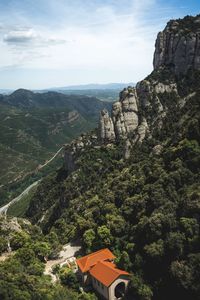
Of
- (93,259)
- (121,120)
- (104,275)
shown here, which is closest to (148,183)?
(93,259)

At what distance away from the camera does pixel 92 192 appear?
91.1 m

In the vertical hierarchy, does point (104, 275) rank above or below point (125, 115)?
below

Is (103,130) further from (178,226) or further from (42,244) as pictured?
(178,226)

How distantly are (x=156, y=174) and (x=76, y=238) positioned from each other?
19.3 metres

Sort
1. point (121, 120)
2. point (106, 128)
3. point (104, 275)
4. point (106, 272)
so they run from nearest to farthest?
point (104, 275), point (106, 272), point (121, 120), point (106, 128)

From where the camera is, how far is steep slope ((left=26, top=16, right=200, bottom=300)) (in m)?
48.6

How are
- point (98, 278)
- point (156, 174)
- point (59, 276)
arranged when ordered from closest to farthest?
1. point (98, 278)
2. point (59, 276)
3. point (156, 174)

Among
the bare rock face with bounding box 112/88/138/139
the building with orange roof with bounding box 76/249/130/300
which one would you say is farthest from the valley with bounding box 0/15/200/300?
the bare rock face with bounding box 112/88/138/139

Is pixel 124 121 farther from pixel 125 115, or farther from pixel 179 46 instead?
pixel 179 46

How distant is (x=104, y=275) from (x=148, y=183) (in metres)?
23.4

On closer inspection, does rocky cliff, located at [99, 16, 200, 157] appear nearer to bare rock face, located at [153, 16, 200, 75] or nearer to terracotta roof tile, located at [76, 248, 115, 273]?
bare rock face, located at [153, 16, 200, 75]

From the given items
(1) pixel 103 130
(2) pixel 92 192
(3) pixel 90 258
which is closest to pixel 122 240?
(3) pixel 90 258

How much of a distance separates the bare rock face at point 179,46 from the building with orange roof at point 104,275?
8192 centimetres

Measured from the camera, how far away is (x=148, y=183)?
225ft
